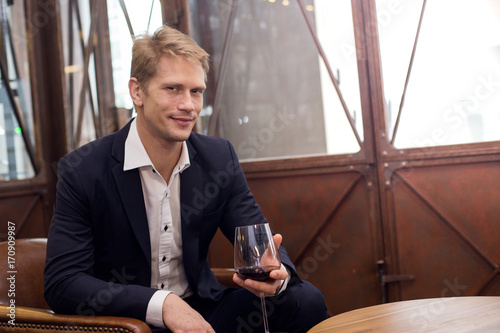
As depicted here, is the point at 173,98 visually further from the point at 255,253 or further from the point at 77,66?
the point at 77,66

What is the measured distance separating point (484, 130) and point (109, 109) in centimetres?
267

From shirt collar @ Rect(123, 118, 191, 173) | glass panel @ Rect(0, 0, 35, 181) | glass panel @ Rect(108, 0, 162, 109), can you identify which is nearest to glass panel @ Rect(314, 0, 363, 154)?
glass panel @ Rect(108, 0, 162, 109)

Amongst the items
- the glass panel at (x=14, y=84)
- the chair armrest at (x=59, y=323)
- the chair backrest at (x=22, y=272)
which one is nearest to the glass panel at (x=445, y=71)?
the chair backrest at (x=22, y=272)

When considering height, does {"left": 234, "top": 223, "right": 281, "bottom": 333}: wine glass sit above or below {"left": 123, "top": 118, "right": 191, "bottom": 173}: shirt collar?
below

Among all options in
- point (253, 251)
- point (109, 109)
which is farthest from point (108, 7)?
point (253, 251)

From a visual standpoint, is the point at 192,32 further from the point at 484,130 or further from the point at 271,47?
the point at 484,130

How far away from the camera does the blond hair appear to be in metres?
1.92

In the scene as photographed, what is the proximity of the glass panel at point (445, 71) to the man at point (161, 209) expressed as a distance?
161 centimetres

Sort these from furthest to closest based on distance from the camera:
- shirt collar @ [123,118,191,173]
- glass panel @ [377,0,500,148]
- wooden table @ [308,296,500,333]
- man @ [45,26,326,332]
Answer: glass panel @ [377,0,500,148] → shirt collar @ [123,118,191,173] → man @ [45,26,326,332] → wooden table @ [308,296,500,333]

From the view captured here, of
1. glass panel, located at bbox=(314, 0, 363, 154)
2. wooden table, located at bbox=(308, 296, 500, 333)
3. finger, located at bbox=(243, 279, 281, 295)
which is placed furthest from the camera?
glass panel, located at bbox=(314, 0, 363, 154)

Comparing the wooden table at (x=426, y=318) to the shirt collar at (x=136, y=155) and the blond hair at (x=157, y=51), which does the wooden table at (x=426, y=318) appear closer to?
the shirt collar at (x=136, y=155)

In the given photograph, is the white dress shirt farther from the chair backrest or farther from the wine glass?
the wine glass

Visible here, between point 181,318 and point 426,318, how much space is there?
658mm

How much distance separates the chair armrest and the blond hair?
0.86 metres
